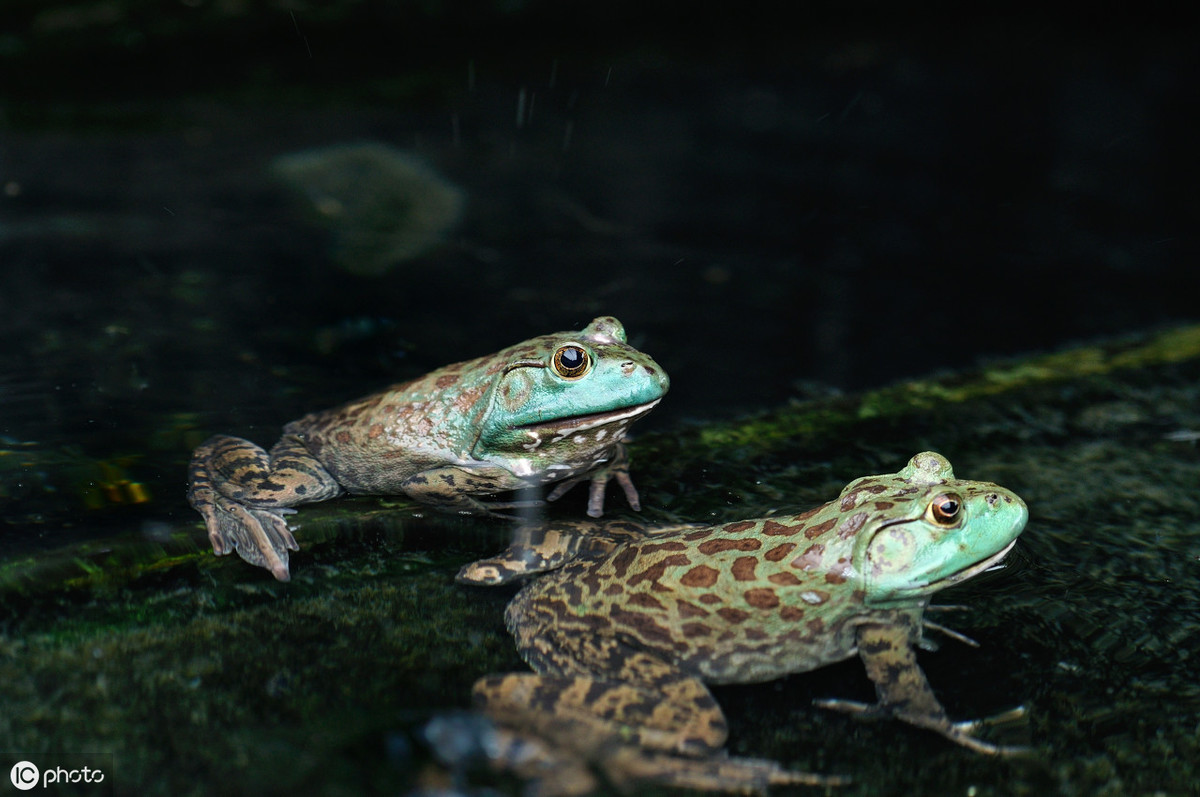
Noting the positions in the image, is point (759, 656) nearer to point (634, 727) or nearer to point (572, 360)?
point (634, 727)

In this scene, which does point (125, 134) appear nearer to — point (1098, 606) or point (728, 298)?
point (728, 298)

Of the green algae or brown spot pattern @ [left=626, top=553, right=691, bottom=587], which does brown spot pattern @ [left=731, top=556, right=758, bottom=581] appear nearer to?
brown spot pattern @ [left=626, top=553, right=691, bottom=587]

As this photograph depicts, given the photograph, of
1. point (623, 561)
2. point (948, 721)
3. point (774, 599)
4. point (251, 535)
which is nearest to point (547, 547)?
point (623, 561)

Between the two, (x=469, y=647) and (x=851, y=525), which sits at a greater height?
(x=851, y=525)

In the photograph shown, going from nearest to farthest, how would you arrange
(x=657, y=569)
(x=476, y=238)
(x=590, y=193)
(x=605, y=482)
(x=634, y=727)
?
1. (x=634, y=727)
2. (x=657, y=569)
3. (x=605, y=482)
4. (x=476, y=238)
5. (x=590, y=193)

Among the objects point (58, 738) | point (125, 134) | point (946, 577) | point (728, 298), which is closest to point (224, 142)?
point (125, 134)

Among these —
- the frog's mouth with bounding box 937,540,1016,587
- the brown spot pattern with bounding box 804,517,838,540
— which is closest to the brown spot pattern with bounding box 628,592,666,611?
the brown spot pattern with bounding box 804,517,838,540

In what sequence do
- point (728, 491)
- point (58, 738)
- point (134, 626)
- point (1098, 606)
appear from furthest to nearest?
point (728, 491) < point (1098, 606) < point (134, 626) < point (58, 738)

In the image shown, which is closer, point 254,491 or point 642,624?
point 642,624
